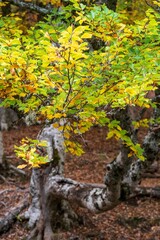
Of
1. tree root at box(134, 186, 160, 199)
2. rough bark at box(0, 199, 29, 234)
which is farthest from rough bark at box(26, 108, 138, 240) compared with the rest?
tree root at box(134, 186, 160, 199)

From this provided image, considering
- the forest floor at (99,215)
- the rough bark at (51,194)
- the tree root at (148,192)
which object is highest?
the rough bark at (51,194)

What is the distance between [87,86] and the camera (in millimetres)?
5449

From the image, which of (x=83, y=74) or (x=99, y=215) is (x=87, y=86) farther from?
(x=99, y=215)

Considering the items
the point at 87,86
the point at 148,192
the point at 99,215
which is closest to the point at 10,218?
the point at 99,215

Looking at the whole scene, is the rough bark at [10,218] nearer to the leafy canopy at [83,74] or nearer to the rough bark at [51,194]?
the rough bark at [51,194]

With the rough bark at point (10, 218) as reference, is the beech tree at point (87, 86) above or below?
above

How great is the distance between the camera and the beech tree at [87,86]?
4.49 metres

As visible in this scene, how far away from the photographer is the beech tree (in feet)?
14.7

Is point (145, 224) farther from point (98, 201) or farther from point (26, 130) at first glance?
point (26, 130)

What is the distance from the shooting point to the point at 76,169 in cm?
1438

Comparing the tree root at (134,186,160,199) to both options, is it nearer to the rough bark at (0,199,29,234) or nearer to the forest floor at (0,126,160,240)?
the forest floor at (0,126,160,240)

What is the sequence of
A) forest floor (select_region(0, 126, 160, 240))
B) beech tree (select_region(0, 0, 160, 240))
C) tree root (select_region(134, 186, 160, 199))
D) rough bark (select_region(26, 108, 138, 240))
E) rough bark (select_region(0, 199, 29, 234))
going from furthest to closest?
1. tree root (select_region(134, 186, 160, 199))
2. rough bark (select_region(0, 199, 29, 234))
3. forest floor (select_region(0, 126, 160, 240))
4. rough bark (select_region(26, 108, 138, 240))
5. beech tree (select_region(0, 0, 160, 240))

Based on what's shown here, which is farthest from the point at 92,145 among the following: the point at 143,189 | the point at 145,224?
the point at 145,224

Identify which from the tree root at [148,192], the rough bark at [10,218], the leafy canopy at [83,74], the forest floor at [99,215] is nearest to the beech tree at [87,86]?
the leafy canopy at [83,74]
